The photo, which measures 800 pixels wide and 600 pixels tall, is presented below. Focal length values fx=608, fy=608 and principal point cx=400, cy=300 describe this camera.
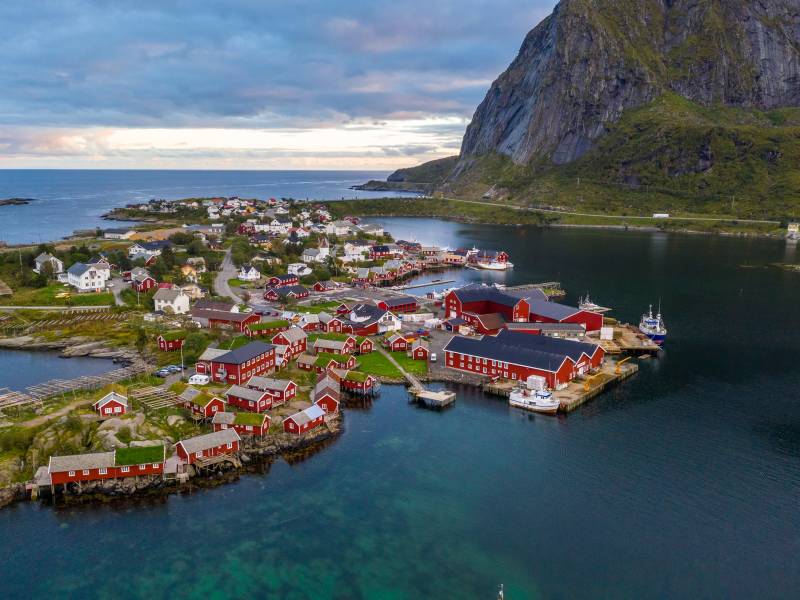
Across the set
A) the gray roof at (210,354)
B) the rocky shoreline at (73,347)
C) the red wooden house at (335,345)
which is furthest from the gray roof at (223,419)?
the rocky shoreline at (73,347)

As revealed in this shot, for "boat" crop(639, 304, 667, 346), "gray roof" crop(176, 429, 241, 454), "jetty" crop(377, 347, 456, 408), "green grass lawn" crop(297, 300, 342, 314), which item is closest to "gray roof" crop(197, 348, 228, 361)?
"gray roof" crop(176, 429, 241, 454)

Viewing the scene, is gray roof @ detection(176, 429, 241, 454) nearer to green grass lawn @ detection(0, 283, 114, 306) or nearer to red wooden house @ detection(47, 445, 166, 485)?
red wooden house @ detection(47, 445, 166, 485)

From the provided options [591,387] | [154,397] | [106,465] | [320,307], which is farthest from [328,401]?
[320,307]

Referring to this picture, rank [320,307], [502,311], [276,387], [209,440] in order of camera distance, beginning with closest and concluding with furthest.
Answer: [209,440], [276,387], [502,311], [320,307]

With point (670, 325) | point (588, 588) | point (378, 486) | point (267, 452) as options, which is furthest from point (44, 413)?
point (670, 325)

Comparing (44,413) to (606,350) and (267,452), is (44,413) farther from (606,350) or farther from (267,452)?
(606,350)

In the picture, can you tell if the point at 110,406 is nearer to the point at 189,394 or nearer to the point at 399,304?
the point at 189,394

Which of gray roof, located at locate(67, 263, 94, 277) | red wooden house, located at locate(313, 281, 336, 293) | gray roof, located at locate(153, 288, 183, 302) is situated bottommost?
red wooden house, located at locate(313, 281, 336, 293)
